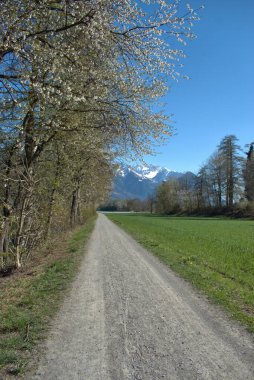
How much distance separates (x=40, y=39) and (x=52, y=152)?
28.8ft

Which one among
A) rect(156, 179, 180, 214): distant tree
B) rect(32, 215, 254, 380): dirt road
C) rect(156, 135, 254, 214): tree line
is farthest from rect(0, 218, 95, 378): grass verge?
rect(156, 179, 180, 214): distant tree

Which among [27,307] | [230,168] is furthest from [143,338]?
[230,168]

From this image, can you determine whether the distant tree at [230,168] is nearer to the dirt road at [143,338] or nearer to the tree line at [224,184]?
the tree line at [224,184]

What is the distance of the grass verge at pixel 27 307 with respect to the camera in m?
5.45

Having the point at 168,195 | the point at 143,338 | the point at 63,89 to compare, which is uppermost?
the point at 168,195

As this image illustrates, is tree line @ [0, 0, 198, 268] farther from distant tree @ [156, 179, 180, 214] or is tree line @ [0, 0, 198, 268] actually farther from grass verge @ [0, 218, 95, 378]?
distant tree @ [156, 179, 180, 214]

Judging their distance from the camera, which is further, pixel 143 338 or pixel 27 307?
pixel 27 307

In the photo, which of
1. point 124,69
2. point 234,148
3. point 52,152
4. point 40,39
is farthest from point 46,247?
point 234,148

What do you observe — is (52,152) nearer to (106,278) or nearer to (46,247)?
(46,247)

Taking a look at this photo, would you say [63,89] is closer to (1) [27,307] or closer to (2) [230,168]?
(1) [27,307]

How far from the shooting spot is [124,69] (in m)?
10.7

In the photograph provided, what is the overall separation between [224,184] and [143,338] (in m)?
83.8

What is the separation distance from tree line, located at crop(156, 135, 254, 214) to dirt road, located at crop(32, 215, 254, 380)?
67.0 m

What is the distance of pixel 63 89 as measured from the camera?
876 cm
